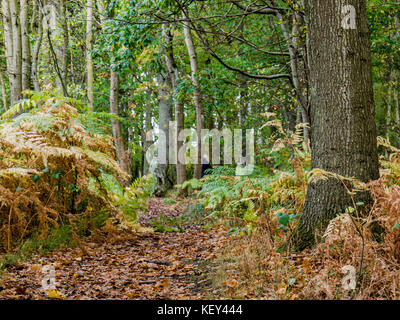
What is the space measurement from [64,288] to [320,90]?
10.8 feet

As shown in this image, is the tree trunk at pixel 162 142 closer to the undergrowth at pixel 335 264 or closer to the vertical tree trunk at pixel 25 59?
the vertical tree trunk at pixel 25 59

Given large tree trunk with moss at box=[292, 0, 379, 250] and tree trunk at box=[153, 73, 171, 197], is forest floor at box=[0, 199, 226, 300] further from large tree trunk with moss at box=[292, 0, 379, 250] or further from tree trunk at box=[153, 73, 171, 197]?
tree trunk at box=[153, 73, 171, 197]

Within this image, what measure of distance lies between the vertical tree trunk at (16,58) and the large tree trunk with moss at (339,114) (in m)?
6.64

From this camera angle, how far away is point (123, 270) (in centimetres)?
418

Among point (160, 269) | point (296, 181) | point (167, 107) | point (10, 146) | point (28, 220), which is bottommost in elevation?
point (160, 269)

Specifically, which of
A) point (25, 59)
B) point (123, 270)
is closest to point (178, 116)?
point (25, 59)

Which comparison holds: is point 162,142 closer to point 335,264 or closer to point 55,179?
point 55,179

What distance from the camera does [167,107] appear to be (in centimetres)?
1469

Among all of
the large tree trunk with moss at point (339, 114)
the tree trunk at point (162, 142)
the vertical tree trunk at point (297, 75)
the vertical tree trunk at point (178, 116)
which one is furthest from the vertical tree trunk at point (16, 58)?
the large tree trunk with moss at point (339, 114)

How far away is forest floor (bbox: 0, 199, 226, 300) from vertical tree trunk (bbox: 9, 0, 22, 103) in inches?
174

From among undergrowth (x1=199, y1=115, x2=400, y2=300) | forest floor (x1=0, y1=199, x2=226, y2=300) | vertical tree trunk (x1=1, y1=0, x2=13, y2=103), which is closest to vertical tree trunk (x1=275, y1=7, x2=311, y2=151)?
forest floor (x1=0, y1=199, x2=226, y2=300)

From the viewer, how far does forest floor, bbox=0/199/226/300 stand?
337cm
